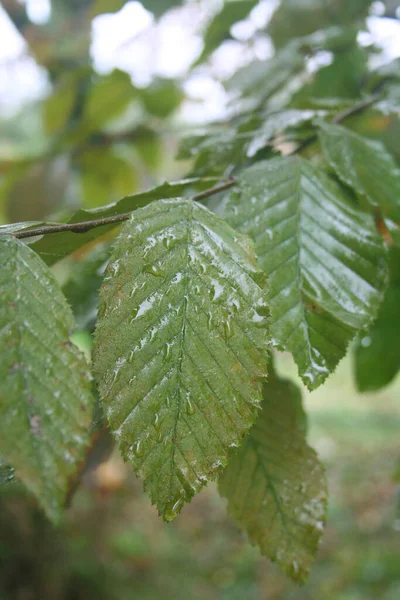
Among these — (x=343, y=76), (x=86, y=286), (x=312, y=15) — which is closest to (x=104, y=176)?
Answer: (x=312, y=15)

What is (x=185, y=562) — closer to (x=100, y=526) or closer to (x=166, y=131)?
(x=100, y=526)

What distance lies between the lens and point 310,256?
48cm

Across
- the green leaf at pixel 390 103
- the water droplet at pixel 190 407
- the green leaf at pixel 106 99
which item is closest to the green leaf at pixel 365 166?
the green leaf at pixel 390 103

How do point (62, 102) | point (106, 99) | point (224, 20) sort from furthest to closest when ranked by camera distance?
point (62, 102) → point (106, 99) → point (224, 20)

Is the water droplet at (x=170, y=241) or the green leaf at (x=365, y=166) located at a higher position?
the water droplet at (x=170, y=241)

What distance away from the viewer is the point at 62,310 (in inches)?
14.2

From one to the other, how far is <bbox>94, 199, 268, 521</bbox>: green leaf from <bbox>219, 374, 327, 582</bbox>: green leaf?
0.20 meters

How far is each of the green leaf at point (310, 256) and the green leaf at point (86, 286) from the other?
0.70 ft

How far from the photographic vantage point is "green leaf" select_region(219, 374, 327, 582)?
20.9 inches

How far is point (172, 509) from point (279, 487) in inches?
10.2

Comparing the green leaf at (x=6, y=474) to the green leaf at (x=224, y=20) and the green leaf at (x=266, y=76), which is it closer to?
the green leaf at (x=266, y=76)

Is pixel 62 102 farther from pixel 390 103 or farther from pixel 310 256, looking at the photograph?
pixel 310 256

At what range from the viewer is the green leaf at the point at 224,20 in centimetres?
111

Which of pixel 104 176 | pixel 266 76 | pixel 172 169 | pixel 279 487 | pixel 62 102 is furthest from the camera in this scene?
pixel 172 169
